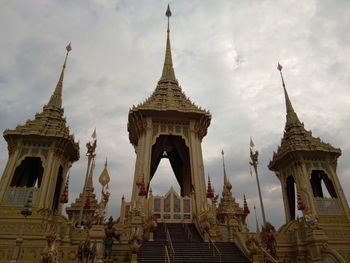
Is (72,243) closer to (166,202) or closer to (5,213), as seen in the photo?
(5,213)

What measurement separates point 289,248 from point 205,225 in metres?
6.39

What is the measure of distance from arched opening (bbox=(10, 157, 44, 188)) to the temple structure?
0.31 feet

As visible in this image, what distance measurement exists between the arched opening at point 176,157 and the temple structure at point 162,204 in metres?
0.13

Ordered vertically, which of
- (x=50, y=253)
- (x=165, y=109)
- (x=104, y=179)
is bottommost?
(x=50, y=253)

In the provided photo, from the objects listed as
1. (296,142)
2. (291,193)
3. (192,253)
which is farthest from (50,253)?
(291,193)

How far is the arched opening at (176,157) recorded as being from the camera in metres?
28.5

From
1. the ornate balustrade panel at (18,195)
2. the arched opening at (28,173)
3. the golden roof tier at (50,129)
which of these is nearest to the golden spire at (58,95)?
the golden roof tier at (50,129)

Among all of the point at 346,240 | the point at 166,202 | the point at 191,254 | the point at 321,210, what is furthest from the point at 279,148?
the point at 191,254

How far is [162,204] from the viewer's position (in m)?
22.5

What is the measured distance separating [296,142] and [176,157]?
12923 mm

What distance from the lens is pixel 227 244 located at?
1652 cm

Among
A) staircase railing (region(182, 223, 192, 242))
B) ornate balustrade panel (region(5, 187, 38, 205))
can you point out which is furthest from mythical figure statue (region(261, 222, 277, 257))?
ornate balustrade panel (region(5, 187, 38, 205))

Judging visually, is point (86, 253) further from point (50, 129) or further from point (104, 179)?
point (50, 129)

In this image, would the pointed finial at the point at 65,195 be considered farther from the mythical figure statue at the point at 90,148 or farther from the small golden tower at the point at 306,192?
the small golden tower at the point at 306,192
